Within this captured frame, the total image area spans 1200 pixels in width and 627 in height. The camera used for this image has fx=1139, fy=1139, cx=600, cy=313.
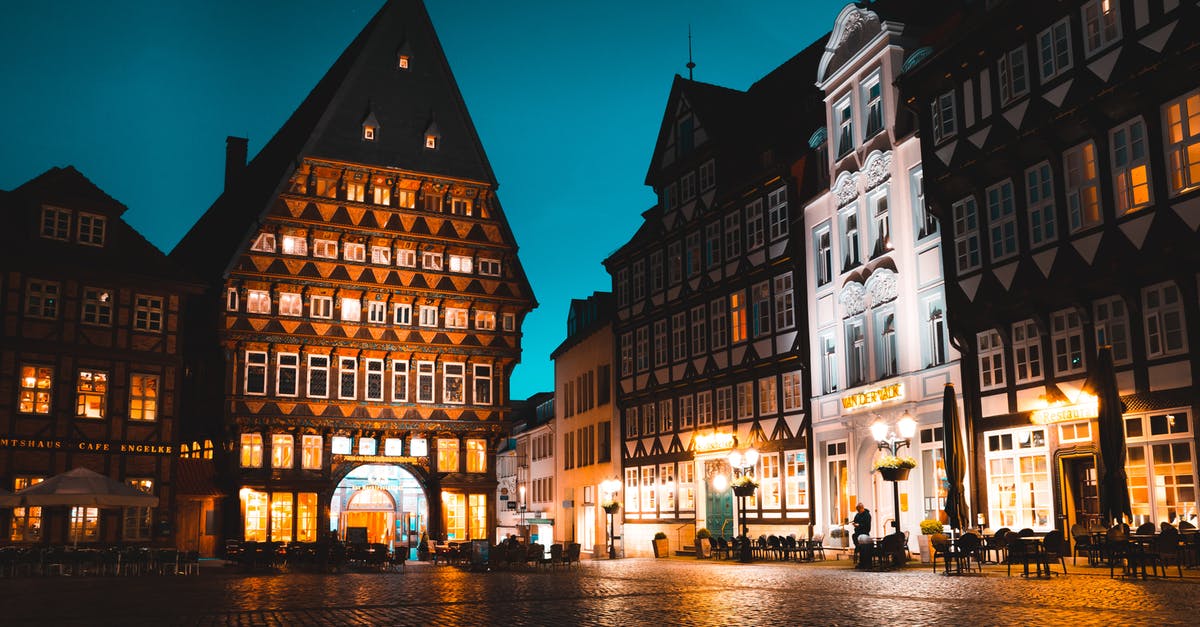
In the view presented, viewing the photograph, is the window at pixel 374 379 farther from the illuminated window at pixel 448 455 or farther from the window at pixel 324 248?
the window at pixel 324 248

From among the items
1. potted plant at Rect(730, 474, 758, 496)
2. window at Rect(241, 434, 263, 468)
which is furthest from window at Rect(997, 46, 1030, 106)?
window at Rect(241, 434, 263, 468)

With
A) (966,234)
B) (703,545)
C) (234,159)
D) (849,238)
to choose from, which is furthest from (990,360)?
(234,159)

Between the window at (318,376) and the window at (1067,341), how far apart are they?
2852cm

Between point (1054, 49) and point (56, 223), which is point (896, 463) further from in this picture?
point (56, 223)

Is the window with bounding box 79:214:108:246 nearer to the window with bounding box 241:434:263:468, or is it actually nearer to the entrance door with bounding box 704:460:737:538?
the window with bounding box 241:434:263:468

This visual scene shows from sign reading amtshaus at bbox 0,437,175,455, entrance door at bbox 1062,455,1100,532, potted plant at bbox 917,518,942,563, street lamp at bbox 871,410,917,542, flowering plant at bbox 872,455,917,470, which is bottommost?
potted plant at bbox 917,518,942,563

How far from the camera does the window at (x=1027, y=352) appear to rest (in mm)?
25212

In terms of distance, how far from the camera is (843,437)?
32.8m

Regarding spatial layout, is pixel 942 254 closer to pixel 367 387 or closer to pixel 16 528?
pixel 367 387

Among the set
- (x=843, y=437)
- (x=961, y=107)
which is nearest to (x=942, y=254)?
(x=961, y=107)

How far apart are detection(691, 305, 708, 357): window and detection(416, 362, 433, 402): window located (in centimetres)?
1155

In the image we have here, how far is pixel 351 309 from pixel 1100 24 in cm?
3023

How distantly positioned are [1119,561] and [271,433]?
31.3 m

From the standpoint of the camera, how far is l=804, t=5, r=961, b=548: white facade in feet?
95.1
